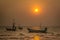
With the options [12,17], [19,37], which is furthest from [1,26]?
[19,37]

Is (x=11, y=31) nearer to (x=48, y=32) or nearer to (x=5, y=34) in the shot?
(x=5, y=34)

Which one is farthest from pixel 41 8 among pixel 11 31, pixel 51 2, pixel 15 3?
pixel 11 31

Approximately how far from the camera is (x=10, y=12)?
2480 mm

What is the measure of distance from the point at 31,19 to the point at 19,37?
2.12ft

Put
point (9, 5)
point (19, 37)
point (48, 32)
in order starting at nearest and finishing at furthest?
point (19, 37)
point (48, 32)
point (9, 5)

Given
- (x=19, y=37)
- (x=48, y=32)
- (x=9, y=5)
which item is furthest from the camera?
(x=9, y=5)

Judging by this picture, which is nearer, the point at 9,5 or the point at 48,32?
the point at 48,32

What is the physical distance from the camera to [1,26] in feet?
8.13

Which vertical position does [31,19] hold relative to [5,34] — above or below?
above

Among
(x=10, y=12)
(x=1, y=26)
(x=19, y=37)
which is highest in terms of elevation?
(x=10, y=12)

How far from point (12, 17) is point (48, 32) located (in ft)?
2.16

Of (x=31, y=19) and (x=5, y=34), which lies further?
(x=31, y=19)

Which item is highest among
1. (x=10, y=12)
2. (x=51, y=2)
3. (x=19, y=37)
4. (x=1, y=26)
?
(x=51, y=2)

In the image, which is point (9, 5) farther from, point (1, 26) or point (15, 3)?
point (1, 26)
